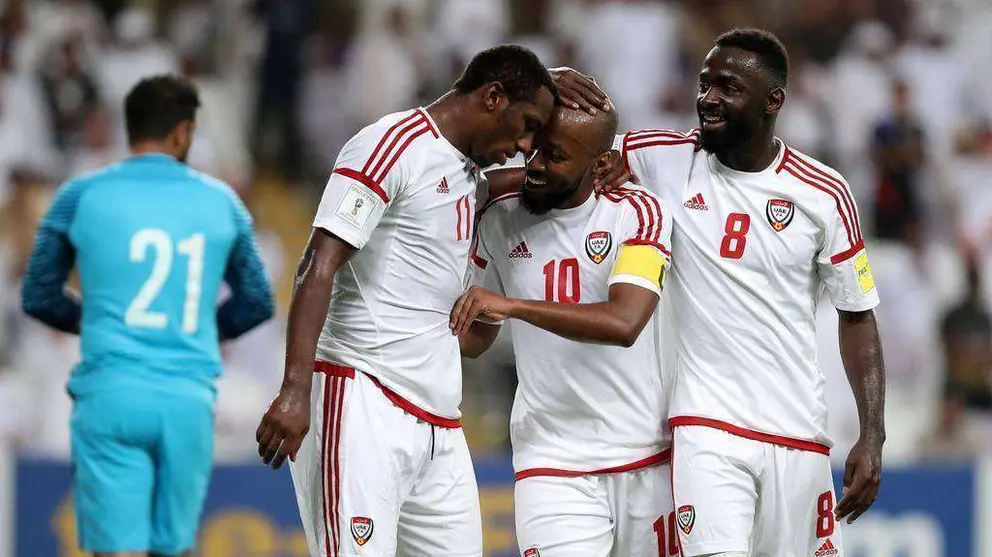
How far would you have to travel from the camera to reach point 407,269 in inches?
183

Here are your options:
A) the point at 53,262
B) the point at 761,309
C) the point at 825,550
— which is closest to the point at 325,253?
the point at 761,309

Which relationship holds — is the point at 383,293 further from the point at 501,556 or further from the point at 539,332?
the point at 501,556

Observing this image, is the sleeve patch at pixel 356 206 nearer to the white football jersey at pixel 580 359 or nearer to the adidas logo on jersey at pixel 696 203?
the white football jersey at pixel 580 359

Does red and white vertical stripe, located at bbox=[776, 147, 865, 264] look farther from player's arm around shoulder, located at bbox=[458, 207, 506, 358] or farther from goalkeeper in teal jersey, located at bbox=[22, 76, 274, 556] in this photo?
goalkeeper in teal jersey, located at bbox=[22, 76, 274, 556]

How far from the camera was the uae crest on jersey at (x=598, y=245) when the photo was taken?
498cm

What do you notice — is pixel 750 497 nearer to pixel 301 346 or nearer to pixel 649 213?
pixel 649 213

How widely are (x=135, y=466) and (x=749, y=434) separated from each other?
228 cm

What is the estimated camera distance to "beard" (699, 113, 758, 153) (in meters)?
4.96

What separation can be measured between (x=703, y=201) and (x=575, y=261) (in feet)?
1.61

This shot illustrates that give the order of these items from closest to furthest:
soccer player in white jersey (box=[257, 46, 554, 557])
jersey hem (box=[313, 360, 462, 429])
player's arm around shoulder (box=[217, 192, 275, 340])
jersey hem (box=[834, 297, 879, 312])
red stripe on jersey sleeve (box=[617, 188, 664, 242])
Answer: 1. soccer player in white jersey (box=[257, 46, 554, 557])
2. jersey hem (box=[313, 360, 462, 429])
3. red stripe on jersey sleeve (box=[617, 188, 664, 242])
4. jersey hem (box=[834, 297, 879, 312])
5. player's arm around shoulder (box=[217, 192, 275, 340])

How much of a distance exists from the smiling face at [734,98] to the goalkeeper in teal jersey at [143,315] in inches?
76.4

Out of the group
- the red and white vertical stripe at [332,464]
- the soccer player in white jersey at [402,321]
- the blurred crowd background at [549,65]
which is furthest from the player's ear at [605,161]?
the blurred crowd background at [549,65]

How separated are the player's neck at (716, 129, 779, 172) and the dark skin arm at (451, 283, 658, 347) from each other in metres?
0.62

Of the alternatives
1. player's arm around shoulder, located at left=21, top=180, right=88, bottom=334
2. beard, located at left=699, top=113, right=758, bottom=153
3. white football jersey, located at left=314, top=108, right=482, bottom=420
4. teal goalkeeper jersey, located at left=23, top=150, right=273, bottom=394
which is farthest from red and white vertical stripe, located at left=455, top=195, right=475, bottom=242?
player's arm around shoulder, located at left=21, top=180, right=88, bottom=334
